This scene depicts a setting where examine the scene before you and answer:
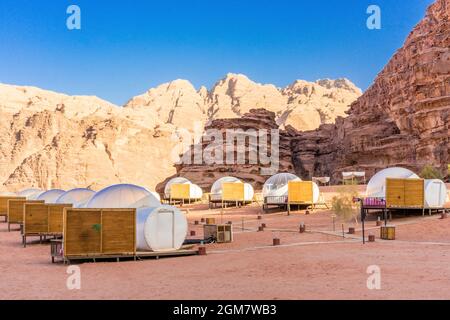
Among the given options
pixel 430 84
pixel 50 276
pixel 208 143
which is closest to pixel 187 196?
pixel 208 143

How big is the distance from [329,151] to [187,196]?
28.5 m

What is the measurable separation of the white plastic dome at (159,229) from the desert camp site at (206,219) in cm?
4

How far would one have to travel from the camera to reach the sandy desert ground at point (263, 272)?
11.3m

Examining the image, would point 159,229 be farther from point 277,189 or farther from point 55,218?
point 277,189

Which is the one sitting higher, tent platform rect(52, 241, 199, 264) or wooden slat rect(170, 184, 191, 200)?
wooden slat rect(170, 184, 191, 200)

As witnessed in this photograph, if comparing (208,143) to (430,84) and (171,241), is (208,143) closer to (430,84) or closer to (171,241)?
(430,84)

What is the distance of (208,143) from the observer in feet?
220

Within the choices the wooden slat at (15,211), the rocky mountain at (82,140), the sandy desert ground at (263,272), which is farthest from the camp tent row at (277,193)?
the rocky mountain at (82,140)

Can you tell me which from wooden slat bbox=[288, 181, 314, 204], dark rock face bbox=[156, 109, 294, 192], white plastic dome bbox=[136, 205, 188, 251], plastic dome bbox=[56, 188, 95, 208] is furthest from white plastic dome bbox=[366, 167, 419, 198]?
dark rock face bbox=[156, 109, 294, 192]

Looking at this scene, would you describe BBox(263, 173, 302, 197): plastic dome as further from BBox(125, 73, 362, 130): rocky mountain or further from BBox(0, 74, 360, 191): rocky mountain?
BBox(125, 73, 362, 130): rocky mountain

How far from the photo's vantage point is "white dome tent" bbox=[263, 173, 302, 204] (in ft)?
131

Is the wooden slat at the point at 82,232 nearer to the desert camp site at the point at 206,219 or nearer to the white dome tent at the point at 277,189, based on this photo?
the desert camp site at the point at 206,219

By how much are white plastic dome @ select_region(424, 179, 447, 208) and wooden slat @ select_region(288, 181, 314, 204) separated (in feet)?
33.7

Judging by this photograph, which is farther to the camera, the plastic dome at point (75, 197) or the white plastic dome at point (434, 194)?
the white plastic dome at point (434, 194)
